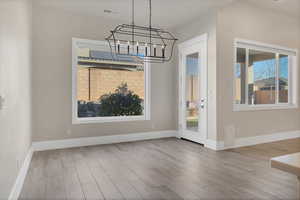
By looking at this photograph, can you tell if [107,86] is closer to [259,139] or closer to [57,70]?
[57,70]

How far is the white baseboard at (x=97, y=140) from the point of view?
168 inches

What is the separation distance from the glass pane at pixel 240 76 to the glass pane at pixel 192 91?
899mm

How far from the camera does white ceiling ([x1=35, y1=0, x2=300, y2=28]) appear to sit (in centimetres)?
406

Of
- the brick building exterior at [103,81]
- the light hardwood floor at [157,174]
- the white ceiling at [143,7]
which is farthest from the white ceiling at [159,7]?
the light hardwood floor at [157,174]

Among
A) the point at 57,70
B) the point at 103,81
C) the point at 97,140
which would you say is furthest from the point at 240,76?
the point at 57,70

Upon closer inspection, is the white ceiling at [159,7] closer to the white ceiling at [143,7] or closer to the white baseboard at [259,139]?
the white ceiling at [143,7]

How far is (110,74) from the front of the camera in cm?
512

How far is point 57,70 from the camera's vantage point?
4.38 m

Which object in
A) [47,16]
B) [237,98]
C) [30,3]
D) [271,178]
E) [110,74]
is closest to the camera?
[271,178]

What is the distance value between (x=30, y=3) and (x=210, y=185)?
4.49 m

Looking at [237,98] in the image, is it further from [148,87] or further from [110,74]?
[110,74]

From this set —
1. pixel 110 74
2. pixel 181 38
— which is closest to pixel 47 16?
pixel 110 74

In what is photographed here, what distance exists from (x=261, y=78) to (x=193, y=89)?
1.78m

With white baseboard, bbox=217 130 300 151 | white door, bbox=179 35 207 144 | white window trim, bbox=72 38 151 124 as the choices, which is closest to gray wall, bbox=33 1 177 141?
white window trim, bbox=72 38 151 124
